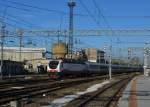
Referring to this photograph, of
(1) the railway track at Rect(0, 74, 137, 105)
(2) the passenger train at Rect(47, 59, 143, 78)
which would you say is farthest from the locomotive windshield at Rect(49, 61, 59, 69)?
(1) the railway track at Rect(0, 74, 137, 105)

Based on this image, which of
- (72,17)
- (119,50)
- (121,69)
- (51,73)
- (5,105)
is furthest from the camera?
(121,69)

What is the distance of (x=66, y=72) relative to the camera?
72.9 m

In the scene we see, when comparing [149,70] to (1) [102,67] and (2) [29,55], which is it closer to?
(1) [102,67]

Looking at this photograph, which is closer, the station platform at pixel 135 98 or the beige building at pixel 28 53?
the station platform at pixel 135 98

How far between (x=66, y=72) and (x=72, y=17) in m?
15.6

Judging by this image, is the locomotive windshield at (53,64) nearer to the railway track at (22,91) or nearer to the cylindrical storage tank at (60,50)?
the railway track at (22,91)

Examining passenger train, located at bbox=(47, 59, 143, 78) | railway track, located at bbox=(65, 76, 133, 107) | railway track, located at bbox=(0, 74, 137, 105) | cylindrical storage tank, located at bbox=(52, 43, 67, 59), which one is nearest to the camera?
railway track, located at bbox=(65, 76, 133, 107)

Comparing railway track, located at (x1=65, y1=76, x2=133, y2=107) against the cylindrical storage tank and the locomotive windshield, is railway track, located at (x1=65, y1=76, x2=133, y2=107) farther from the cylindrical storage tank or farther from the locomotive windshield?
the cylindrical storage tank

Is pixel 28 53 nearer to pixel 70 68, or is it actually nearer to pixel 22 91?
pixel 70 68

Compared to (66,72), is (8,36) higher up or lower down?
higher up

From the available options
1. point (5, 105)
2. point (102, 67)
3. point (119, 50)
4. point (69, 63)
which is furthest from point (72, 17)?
point (5, 105)

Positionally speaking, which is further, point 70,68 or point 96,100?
point 70,68

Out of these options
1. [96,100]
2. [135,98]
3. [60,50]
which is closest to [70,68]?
[60,50]

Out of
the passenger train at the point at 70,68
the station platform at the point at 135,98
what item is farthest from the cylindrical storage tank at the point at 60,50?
the station platform at the point at 135,98
